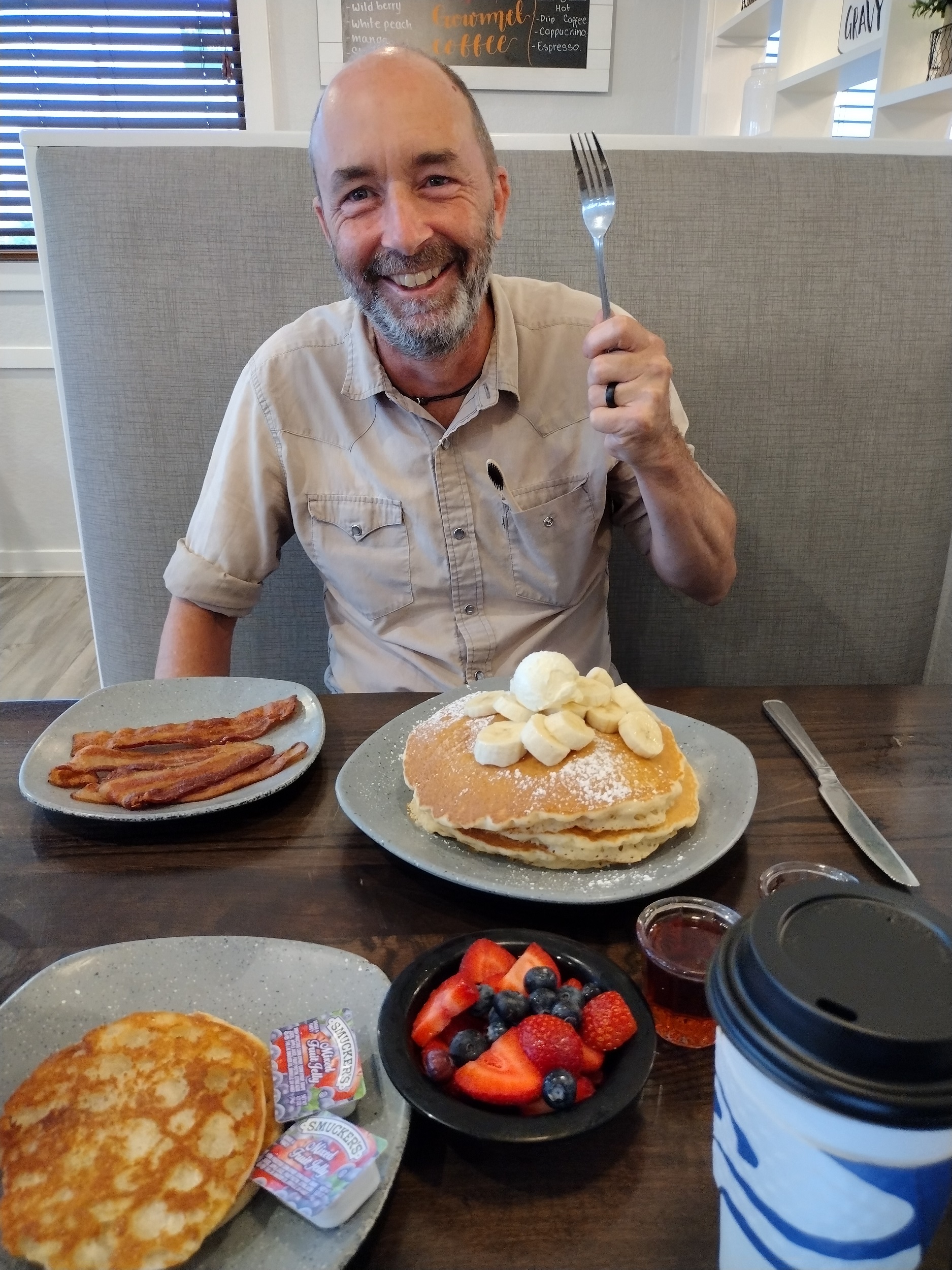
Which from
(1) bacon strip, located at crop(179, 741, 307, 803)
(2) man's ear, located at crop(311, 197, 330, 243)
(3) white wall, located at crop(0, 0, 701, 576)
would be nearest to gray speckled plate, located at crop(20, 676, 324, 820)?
(1) bacon strip, located at crop(179, 741, 307, 803)

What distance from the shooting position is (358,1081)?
612 millimetres

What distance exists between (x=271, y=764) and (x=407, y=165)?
3.09 ft

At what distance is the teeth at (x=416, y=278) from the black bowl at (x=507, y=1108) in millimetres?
1082

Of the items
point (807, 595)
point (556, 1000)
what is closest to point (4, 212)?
point (807, 595)

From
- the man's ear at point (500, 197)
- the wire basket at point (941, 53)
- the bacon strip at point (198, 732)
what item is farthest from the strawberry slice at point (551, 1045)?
the wire basket at point (941, 53)

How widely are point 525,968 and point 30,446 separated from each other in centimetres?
422

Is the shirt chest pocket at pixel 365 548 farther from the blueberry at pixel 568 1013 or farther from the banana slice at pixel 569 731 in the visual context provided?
the blueberry at pixel 568 1013

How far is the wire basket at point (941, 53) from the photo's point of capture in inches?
83.4

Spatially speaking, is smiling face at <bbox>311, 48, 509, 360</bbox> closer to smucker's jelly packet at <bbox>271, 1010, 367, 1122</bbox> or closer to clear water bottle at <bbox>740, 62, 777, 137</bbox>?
smucker's jelly packet at <bbox>271, 1010, 367, 1122</bbox>

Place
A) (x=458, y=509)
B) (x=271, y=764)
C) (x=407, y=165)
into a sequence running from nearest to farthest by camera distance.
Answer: (x=271, y=764) < (x=407, y=165) < (x=458, y=509)

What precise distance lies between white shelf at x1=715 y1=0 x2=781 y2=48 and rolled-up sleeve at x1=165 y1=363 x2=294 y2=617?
2.66 metres

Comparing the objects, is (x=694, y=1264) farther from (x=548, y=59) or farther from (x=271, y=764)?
(x=548, y=59)

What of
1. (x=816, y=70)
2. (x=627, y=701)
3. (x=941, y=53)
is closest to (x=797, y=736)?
(x=627, y=701)

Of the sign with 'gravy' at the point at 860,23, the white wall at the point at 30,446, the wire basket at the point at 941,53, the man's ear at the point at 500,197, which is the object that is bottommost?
the white wall at the point at 30,446
